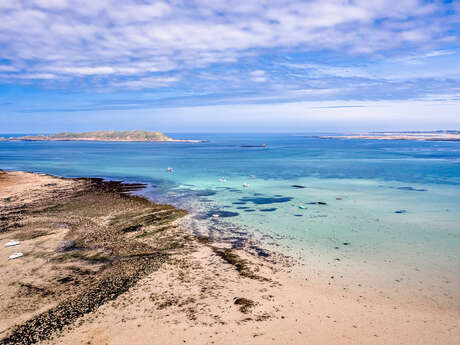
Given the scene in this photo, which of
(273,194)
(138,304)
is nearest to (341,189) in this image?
(273,194)

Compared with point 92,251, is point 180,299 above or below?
below

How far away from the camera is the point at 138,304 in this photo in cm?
1433

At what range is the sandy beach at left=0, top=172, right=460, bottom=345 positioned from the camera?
1227 centimetres

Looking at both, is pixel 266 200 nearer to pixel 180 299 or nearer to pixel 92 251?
pixel 92 251

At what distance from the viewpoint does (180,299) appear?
48.5 feet

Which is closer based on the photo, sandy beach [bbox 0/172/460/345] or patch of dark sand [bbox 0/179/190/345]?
sandy beach [bbox 0/172/460/345]

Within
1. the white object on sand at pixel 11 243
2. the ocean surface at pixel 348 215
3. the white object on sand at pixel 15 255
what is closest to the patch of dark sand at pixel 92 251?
the white object on sand at pixel 15 255

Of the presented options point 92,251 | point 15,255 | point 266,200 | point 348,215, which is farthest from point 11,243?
point 348,215

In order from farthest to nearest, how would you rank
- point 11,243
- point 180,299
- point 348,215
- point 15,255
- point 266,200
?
point 266,200
point 348,215
point 11,243
point 15,255
point 180,299

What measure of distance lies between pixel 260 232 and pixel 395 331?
44.2ft

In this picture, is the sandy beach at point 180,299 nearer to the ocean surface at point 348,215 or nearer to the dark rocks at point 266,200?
the ocean surface at point 348,215

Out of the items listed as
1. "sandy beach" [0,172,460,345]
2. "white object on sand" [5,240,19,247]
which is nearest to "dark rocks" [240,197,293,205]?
"sandy beach" [0,172,460,345]

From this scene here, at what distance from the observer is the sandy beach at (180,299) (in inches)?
483

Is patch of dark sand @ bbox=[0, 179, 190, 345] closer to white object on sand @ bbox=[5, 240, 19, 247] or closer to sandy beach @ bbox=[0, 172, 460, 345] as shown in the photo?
sandy beach @ bbox=[0, 172, 460, 345]
